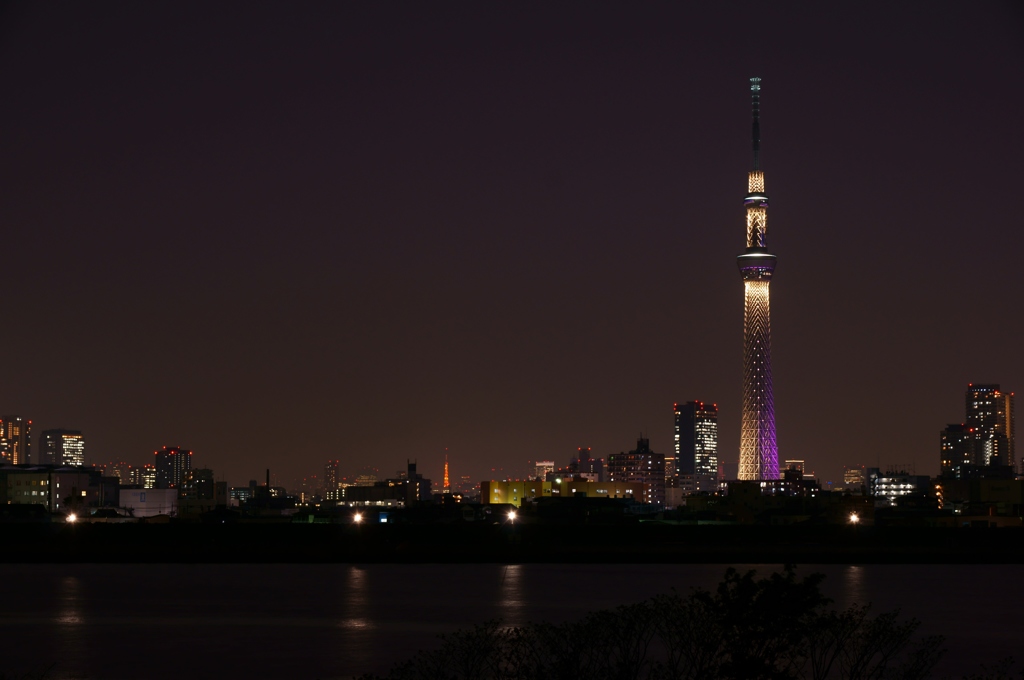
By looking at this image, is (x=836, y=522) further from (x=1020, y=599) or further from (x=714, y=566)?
(x=1020, y=599)

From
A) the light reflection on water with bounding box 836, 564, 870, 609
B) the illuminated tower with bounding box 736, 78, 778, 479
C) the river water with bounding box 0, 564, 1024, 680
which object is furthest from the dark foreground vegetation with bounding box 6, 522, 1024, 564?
the illuminated tower with bounding box 736, 78, 778, 479

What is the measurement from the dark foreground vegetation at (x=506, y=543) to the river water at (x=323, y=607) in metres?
8.00

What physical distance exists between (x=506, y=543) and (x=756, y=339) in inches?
2988

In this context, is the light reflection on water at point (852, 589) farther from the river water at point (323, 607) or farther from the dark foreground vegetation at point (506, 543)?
the dark foreground vegetation at point (506, 543)

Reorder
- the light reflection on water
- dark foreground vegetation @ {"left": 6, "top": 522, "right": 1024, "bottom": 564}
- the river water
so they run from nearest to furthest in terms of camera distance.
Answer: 1. the river water
2. the light reflection on water
3. dark foreground vegetation @ {"left": 6, "top": 522, "right": 1024, "bottom": 564}

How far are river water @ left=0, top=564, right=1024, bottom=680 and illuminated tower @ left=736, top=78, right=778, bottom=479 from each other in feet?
261

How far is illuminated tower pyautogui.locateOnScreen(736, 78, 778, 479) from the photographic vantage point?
16500 centimetres

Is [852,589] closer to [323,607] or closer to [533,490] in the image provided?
[323,607]

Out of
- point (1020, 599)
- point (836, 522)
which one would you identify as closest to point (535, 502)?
point (836, 522)

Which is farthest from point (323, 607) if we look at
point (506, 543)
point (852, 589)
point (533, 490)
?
point (533, 490)

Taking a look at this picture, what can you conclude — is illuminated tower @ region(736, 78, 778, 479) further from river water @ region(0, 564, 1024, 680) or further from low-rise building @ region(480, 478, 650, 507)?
river water @ region(0, 564, 1024, 680)

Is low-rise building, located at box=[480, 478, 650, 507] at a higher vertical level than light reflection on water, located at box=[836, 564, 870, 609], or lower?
higher

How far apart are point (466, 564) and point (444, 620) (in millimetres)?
39559

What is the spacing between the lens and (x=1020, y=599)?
6069 centimetres
